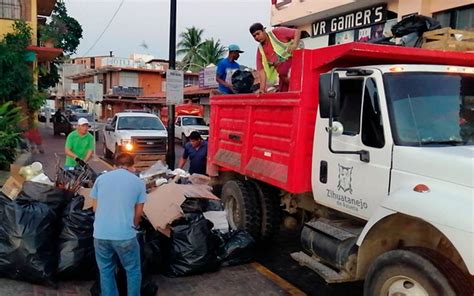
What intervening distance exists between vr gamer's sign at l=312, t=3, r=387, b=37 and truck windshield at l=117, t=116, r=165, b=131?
6.29 metres

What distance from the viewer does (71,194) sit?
545 cm

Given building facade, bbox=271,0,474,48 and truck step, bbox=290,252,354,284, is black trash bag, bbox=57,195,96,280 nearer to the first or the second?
truck step, bbox=290,252,354,284

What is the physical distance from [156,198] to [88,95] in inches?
590

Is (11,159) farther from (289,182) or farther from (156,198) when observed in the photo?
(289,182)

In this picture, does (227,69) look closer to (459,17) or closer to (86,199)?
(86,199)

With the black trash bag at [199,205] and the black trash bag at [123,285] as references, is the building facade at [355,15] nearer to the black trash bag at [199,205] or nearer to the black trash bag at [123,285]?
the black trash bag at [199,205]

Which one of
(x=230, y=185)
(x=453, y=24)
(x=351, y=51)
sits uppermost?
(x=453, y=24)

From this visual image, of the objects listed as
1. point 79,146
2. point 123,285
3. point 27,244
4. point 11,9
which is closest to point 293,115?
point 123,285

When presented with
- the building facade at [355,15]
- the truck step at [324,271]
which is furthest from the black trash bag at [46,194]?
the building facade at [355,15]

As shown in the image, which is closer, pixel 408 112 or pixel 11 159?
pixel 408 112

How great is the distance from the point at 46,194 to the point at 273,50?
3312mm

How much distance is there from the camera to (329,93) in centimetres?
392

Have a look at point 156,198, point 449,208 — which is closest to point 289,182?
point 156,198

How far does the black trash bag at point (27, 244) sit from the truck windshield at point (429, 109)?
3.47 meters
